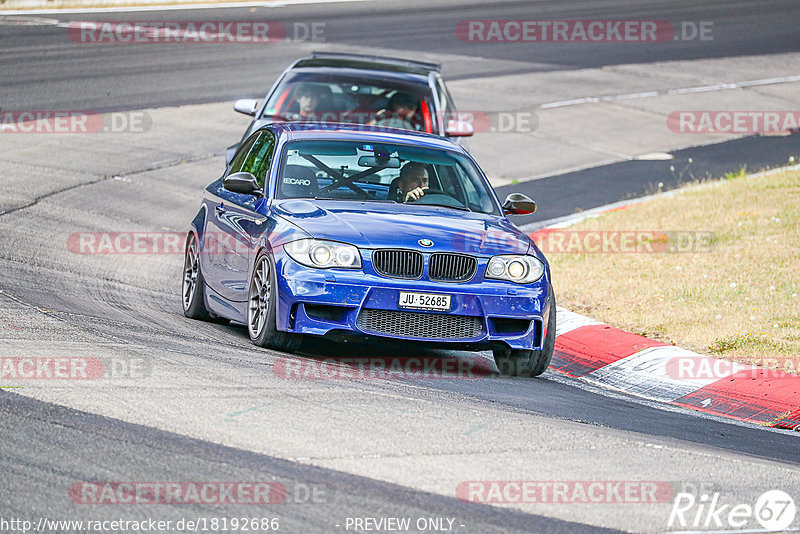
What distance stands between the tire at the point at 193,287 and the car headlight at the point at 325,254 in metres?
1.98

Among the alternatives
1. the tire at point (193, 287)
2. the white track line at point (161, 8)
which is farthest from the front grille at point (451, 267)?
the white track line at point (161, 8)

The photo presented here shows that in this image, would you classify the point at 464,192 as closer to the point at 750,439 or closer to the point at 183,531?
the point at 750,439

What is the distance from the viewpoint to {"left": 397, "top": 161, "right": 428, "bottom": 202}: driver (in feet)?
32.6

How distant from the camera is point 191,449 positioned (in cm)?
593

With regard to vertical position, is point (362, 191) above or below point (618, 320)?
above

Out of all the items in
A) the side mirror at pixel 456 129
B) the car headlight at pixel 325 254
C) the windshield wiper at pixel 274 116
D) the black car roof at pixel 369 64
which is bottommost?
the car headlight at pixel 325 254

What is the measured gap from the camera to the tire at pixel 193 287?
10508 millimetres

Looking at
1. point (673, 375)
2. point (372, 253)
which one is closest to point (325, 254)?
point (372, 253)

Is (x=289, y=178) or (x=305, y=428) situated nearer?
(x=305, y=428)

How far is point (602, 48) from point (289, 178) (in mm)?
23293

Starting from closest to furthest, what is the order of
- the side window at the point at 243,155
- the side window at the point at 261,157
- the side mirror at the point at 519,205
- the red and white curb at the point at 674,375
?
the red and white curb at the point at 674,375
the side mirror at the point at 519,205
the side window at the point at 261,157
the side window at the point at 243,155

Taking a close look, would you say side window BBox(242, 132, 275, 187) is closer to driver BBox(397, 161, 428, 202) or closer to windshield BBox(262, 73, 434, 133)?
Result: driver BBox(397, 161, 428, 202)

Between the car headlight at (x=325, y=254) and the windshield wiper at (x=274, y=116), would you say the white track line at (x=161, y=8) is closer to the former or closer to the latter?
the windshield wiper at (x=274, y=116)

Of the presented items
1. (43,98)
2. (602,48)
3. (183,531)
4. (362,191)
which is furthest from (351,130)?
(602,48)
